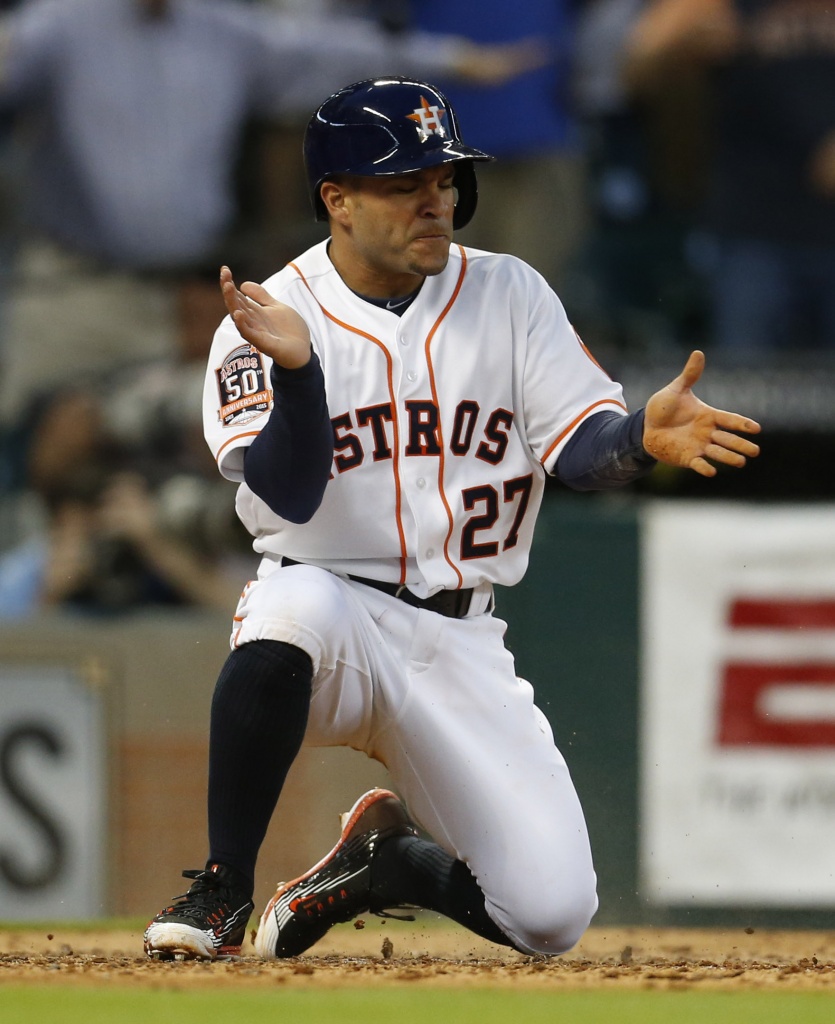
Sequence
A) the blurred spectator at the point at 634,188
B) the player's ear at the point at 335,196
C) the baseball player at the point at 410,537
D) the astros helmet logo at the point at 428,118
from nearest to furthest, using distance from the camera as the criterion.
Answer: the baseball player at the point at 410,537 < the astros helmet logo at the point at 428,118 < the player's ear at the point at 335,196 < the blurred spectator at the point at 634,188

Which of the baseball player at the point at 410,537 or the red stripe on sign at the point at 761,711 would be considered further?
the red stripe on sign at the point at 761,711

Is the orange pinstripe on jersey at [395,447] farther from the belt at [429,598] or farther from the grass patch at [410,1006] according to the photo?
the grass patch at [410,1006]

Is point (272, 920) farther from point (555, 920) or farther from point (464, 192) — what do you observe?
point (464, 192)

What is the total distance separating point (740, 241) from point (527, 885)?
3826 millimetres

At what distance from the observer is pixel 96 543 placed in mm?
5953

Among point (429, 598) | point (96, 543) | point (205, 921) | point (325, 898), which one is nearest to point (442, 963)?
point (325, 898)

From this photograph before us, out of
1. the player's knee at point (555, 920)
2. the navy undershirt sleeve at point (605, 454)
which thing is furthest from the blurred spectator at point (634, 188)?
the player's knee at point (555, 920)

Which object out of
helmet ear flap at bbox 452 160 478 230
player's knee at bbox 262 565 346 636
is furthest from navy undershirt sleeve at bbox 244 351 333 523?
helmet ear flap at bbox 452 160 478 230

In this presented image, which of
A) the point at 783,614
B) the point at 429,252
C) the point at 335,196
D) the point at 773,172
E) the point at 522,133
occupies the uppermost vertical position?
the point at 522,133

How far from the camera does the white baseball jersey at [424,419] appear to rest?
3615mm

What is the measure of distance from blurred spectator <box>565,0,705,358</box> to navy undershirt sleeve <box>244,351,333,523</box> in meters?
3.65

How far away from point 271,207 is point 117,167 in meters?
0.65

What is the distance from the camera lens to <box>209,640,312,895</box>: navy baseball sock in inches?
134

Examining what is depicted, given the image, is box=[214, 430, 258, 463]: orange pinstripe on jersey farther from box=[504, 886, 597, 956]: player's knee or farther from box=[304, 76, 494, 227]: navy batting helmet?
box=[504, 886, 597, 956]: player's knee
